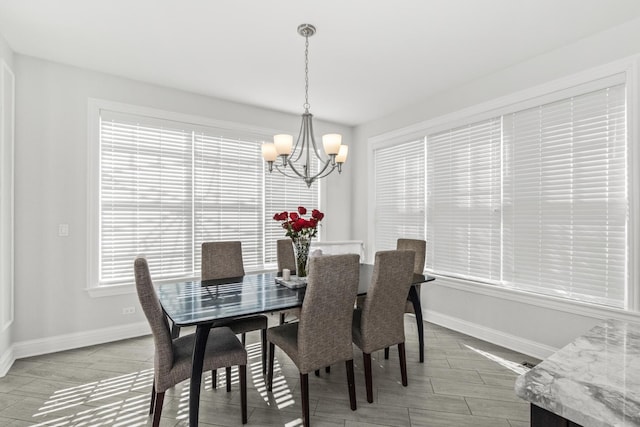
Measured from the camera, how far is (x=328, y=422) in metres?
1.96

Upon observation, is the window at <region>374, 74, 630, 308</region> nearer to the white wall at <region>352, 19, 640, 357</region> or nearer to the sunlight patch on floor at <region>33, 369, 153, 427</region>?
the white wall at <region>352, 19, 640, 357</region>

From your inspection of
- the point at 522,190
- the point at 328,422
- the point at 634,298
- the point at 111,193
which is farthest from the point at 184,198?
the point at 634,298

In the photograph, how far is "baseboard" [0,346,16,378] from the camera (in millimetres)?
2521

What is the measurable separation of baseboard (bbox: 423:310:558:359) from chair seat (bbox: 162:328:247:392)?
99.7 inches

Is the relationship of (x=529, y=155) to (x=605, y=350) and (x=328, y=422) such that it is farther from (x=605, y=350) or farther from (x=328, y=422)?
(x=328, y=422)

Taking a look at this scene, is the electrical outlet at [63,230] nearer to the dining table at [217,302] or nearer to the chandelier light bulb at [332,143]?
the dining table at [217,302]

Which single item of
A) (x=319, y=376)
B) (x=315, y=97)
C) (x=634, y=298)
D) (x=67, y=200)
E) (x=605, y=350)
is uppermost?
(x=315, y=97)

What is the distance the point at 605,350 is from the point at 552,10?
2456mm

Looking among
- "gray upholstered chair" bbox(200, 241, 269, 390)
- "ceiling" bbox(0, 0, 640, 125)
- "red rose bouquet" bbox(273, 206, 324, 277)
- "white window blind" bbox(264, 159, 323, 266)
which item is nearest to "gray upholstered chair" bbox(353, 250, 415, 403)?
"red rose bouquet" bbox(273, 206, 324, 277)

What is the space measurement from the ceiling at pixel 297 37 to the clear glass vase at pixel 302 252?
1638 millimetres

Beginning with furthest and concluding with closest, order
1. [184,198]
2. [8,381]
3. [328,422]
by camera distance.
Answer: [184,198] → [8,381] → [328,422]

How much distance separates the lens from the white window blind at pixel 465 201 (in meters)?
3.27

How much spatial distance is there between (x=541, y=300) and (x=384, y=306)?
163 cm

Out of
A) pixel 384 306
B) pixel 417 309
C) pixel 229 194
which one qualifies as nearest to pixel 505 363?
pixel 417 309
